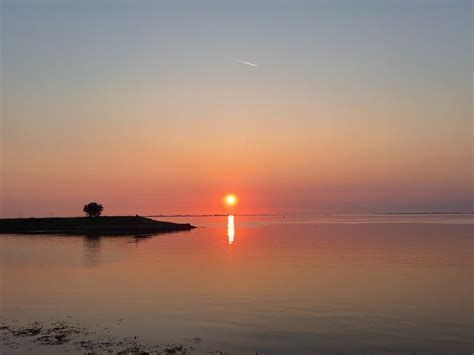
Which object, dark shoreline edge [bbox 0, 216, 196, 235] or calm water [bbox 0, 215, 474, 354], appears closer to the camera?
calm water [bbox 0, 215, 474, 354]

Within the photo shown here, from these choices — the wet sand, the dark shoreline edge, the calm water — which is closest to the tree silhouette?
the dark shoreline edge

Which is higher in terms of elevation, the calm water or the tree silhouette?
the tree silhouette

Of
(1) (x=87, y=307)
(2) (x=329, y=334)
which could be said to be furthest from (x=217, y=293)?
(2) (x=329, y=334)

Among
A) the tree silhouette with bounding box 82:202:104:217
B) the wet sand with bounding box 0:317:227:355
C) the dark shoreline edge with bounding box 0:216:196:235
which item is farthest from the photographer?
the tree silhouette with bounding box 82:202:104:217

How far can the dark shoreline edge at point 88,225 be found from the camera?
158 meters

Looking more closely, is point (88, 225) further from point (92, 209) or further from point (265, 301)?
point (265, 301)

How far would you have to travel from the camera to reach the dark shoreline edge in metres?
158

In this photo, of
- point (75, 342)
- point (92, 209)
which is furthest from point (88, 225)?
point (75, 342)

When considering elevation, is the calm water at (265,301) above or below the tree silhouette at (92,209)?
below

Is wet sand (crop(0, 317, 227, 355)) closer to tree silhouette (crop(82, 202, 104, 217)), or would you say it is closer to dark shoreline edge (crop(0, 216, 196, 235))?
dark shoreline edge (crop(0, 216, 196, 235))

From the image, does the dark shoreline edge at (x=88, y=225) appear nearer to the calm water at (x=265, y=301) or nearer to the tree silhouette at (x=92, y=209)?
the tree silhouette at (x=92, y=209)

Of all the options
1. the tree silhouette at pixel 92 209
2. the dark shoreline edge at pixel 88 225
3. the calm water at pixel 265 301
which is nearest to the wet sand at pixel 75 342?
the calm water at pixel 265 301

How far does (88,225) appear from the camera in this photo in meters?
169

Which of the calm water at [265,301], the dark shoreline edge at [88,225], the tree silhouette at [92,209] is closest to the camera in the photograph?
the calm water at [265,301]
